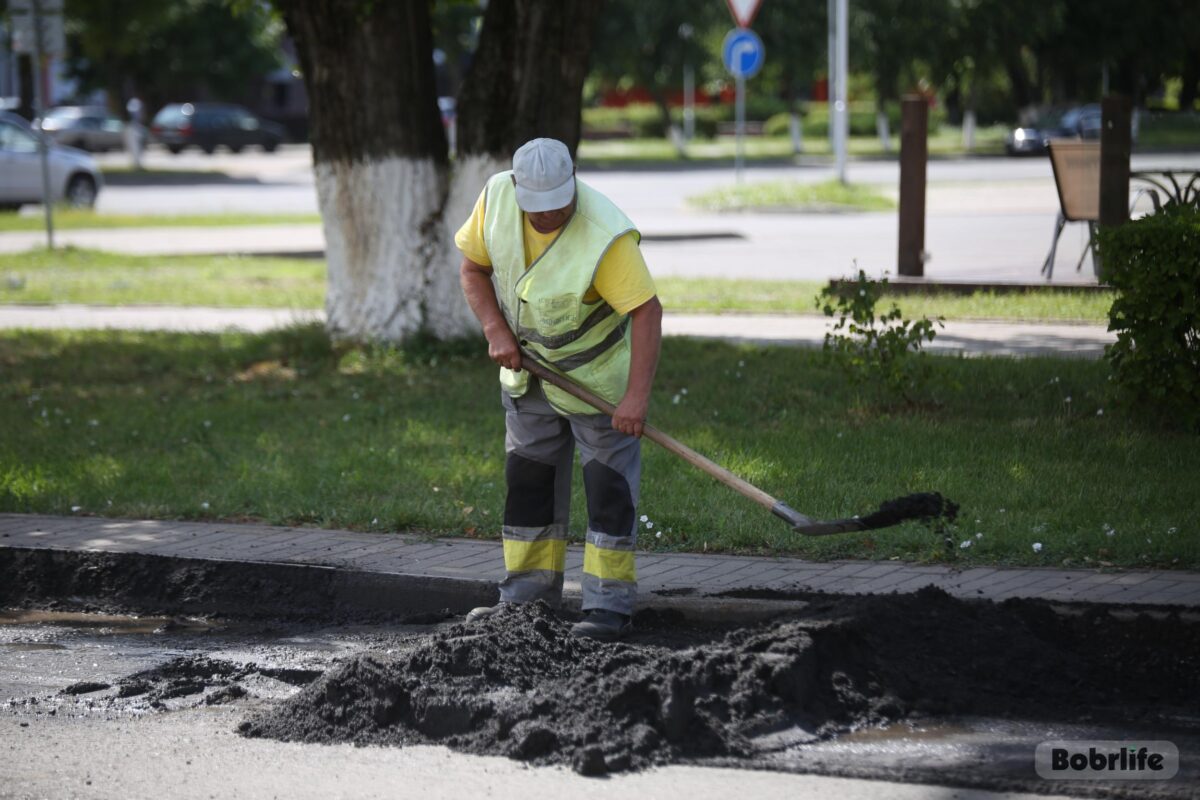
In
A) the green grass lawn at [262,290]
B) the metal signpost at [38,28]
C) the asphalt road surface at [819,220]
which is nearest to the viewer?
the green grass lawn at [262,290]

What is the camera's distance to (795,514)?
528 centimetres

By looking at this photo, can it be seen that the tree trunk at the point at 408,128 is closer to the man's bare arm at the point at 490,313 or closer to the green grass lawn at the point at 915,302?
the green grass lawn at the point at 915,302

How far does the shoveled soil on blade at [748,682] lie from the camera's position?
13.9 feet

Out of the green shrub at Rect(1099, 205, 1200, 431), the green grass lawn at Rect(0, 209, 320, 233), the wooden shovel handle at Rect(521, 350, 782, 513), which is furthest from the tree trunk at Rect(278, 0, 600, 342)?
the green grass lawn at Rect(0, 209, 320, 233)

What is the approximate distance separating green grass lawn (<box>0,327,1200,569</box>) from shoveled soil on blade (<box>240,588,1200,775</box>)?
79cm

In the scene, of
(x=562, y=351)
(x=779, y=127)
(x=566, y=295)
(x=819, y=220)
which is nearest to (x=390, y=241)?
(x=562, y=351)

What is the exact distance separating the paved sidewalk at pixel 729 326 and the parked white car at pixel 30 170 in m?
10.9

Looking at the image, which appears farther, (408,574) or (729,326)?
(729,326)

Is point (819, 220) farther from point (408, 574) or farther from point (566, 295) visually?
point (566, 295)

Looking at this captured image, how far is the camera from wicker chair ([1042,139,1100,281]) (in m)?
12.3

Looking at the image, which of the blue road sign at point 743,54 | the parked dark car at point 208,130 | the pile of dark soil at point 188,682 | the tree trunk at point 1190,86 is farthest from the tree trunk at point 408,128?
the parked dark car at point 208,130

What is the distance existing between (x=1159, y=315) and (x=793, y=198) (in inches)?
639

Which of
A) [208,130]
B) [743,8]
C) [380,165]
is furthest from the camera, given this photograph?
[208,130]

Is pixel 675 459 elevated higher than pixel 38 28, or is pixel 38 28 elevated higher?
pixel 38 28
